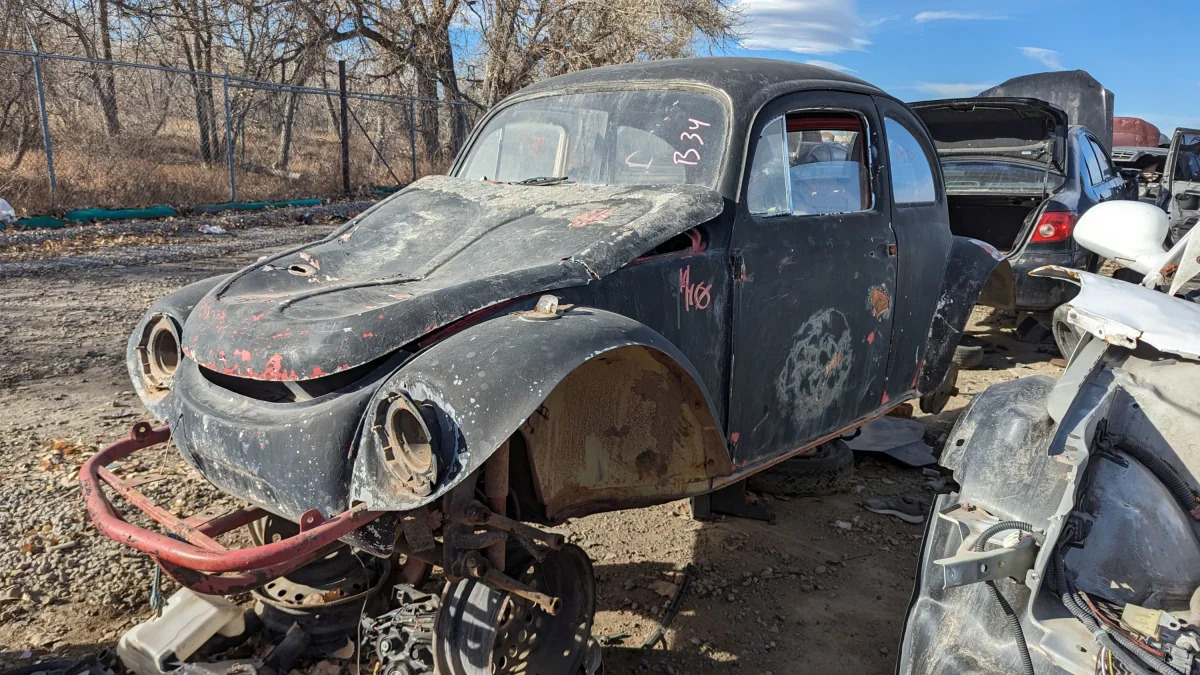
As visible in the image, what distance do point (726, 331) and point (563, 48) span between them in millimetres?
17435

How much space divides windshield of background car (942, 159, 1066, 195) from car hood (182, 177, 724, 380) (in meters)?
4.37

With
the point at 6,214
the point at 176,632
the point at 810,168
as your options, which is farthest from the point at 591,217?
the point at 6,214

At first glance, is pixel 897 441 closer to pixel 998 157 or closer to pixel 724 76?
pixel 724 76

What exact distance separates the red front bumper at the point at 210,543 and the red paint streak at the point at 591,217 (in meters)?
1.23

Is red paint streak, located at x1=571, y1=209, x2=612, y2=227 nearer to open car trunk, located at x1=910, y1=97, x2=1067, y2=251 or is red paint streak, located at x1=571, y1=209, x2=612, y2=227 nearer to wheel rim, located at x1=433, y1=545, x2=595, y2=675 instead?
wheel rim, located at x1=433, y1=545, x2=595, y2=675

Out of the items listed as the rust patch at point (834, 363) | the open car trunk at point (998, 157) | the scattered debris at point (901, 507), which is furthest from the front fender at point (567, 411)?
the open car trunk at point (998, 157)

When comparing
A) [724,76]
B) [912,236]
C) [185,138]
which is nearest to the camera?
[724,76]

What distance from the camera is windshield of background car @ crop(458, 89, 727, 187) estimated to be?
3035 mm

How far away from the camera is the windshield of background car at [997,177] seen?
256 inches

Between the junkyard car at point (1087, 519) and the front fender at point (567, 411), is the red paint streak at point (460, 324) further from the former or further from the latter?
the junkyard car at point (1087, 519)

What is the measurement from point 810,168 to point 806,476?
157 centimetres

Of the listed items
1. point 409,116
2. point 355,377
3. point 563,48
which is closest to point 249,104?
point 409,116

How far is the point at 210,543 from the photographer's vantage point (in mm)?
2035

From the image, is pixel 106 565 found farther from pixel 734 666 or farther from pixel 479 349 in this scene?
pixel 734 666
